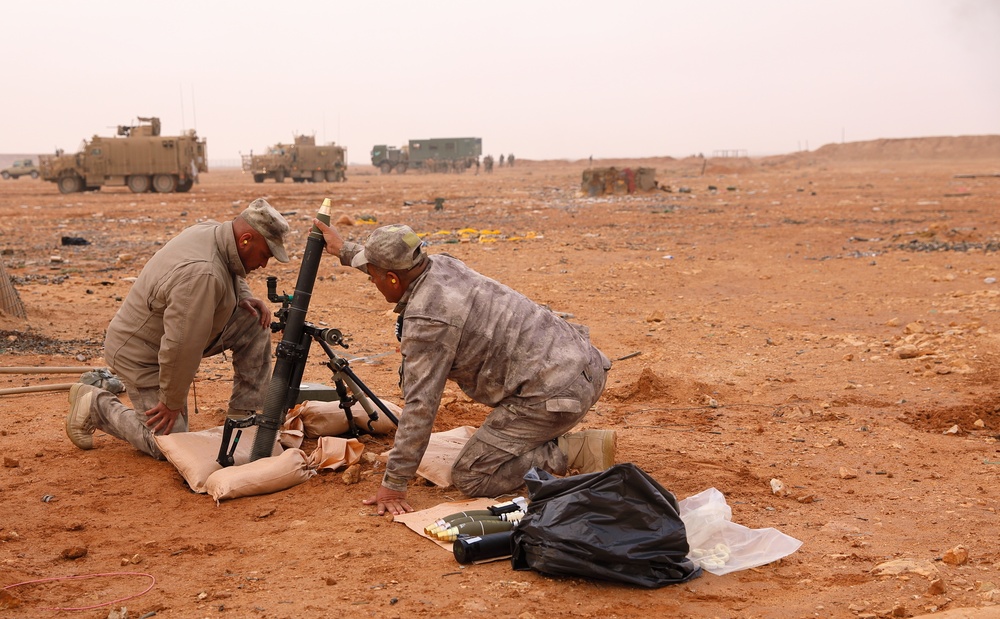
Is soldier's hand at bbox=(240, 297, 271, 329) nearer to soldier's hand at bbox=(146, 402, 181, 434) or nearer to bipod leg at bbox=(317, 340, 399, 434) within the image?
bipod leg at bbox=(317, 340, 399, 434)

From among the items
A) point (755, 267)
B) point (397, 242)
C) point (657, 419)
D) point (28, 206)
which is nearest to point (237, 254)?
point (397, 242)

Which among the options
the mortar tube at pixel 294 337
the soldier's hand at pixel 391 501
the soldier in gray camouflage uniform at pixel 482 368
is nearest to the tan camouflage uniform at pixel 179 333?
the mortar tube at pixel 294 337

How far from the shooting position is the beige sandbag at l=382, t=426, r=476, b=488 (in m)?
4.57

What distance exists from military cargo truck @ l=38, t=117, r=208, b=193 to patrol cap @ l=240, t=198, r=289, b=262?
97.4 feet

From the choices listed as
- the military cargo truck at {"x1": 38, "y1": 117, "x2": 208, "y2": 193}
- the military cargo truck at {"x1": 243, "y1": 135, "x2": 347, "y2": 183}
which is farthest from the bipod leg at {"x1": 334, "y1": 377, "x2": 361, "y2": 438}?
the military cargo truck at {"x1": 243, "y1": 135, "x2": 347, "y2": 183}

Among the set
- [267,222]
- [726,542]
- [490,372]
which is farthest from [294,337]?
[726,542]

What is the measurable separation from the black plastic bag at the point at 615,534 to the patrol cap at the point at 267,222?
2023 millimetres

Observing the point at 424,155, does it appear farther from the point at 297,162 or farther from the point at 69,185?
the point at 69,185

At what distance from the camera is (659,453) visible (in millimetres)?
5102

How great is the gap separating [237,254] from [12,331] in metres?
4.18

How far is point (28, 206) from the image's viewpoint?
25.7 metres

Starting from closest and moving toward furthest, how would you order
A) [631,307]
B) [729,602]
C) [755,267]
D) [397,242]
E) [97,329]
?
[729,602] → [397,242] → [97,329] → [631,307] → [755,267]

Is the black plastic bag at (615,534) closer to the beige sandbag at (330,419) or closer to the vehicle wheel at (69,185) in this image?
the beige sandbag at (330,419)

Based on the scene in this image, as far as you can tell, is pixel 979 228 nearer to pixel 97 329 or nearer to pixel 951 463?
pixel 951 463
